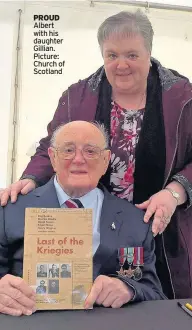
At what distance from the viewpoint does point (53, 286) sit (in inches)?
45.5

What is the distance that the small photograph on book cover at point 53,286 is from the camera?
1.15 meters

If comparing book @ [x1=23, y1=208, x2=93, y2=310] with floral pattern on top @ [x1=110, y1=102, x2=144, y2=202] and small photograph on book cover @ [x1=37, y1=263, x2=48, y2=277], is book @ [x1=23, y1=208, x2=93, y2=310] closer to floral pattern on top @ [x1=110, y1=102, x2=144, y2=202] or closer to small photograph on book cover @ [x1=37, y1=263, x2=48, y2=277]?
small photograph on book cover @ [x1=37, y1=263, x2=48, y2=277]

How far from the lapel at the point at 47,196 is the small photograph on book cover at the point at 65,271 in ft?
0.84

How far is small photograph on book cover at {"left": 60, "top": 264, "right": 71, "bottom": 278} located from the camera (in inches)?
45.9

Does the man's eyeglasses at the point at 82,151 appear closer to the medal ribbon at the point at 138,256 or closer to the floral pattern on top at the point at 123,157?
the floral pattern on top at the point at 123,157

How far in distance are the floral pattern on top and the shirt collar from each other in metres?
0.12

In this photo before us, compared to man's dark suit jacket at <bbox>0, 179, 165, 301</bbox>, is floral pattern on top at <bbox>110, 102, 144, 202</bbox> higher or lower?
higher

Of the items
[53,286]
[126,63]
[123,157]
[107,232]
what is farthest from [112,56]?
[53,286]

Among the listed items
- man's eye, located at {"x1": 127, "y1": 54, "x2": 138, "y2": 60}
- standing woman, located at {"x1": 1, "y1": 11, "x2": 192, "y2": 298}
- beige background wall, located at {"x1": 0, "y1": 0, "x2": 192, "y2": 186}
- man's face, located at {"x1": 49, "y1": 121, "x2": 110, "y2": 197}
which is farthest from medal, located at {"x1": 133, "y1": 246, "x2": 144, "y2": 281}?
man's eye, located at {"x1": 127, "y1": 54, "x2": 138, "y2": 60}

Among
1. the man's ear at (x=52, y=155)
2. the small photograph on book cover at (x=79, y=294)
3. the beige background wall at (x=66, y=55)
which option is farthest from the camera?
the beige background wall at (x=66, y=55)

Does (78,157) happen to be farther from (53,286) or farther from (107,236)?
(53,286)

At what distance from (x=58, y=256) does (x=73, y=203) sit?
0.25 meters

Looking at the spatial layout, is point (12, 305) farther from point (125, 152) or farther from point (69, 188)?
point (125, 152)

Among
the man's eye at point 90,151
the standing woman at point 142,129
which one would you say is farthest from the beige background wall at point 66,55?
the man's eye at point 90,151
